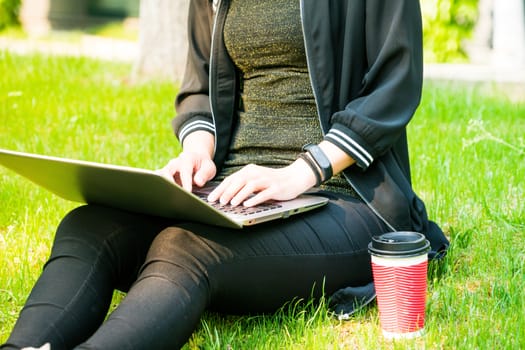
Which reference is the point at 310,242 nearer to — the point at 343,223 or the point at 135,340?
the point at 343,223

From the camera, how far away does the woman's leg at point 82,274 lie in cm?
205

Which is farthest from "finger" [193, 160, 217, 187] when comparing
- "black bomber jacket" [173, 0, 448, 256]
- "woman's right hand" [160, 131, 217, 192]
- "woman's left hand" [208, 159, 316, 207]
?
"black bomber jacket" [173, 0, 448, 256]

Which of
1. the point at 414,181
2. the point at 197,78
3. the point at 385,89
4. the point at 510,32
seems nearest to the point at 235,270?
the point at 385,89

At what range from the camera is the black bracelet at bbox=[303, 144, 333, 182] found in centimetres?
238

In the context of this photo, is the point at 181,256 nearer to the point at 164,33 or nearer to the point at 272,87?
the point at 272,87

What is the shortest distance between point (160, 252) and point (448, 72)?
16.8ft

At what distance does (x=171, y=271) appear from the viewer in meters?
2.09

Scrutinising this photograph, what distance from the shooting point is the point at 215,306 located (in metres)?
2.27

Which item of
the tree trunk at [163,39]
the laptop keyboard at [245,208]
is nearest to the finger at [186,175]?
the laptop keyboard at [245,208]

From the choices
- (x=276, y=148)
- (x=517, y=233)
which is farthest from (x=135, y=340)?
(x=517, y=233)

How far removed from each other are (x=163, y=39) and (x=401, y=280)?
15.6 ft

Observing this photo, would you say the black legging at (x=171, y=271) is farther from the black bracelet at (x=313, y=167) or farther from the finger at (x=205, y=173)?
the finger at (x=205, y=173)

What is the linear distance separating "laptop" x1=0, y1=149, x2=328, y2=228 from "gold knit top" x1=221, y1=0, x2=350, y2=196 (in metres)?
0.22

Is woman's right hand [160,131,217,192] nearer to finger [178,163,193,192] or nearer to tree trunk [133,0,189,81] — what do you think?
finger [178,163,193,192]
